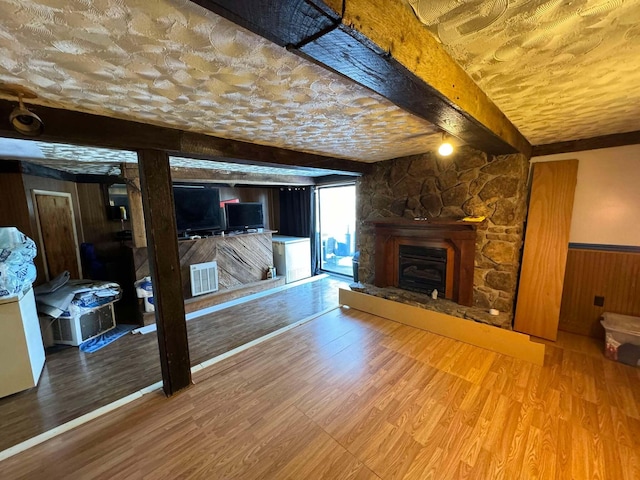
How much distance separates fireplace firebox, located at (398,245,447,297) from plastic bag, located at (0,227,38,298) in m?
4.10

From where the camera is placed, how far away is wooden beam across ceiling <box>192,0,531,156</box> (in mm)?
648

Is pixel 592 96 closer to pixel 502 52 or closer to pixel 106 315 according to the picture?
pixel 502 52

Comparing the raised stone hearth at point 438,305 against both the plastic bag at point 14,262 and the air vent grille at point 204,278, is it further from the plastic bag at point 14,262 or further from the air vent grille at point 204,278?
the plastic bag at point 14,262

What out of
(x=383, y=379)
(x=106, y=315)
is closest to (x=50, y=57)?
(x=383, y=379)

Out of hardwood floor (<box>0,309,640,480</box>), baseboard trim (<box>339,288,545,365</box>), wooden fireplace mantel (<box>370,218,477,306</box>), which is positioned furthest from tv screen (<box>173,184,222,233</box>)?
wooden fireplace mantel (<box>370,218,477,306</box>)

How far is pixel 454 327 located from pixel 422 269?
88 cm

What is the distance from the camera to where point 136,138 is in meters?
1.75

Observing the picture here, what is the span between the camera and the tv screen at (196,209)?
4008 millimetres

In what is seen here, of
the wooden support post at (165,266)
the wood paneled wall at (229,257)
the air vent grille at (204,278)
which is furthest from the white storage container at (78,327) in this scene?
the wooden support post at (165,266)

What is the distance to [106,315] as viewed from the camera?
10.4 feet

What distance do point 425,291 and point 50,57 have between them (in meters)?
3.83

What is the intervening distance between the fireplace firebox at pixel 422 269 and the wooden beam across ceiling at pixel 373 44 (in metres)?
2.26

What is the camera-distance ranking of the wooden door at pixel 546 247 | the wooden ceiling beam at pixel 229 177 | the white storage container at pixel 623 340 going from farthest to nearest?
the wooden ceiling beam at pixel 229 177
the wooden door at pixel 546 247
the white storage container at pixel 623 340

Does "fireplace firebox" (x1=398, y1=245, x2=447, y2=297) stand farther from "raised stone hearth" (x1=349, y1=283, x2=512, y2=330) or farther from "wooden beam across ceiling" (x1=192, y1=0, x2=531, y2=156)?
"wooden beam across ceiling" (x1=192, y1=0, x2=531, y2=156)
